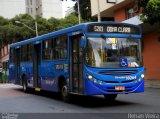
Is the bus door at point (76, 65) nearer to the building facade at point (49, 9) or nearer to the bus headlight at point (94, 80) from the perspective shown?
the bus headlight at point (94, 80)

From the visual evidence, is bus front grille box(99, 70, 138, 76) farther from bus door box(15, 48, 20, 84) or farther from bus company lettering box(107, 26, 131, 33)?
bus door box(15, 48, 20, 84)

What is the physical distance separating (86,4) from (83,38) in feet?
129

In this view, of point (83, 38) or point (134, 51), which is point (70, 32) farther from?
point (134, 51)

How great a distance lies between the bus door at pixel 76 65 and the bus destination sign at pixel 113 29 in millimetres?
724

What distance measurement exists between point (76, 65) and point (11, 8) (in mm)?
66321

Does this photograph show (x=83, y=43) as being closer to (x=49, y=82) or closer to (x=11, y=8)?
(x=49, y=82)

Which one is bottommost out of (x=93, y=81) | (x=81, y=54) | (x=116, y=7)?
(x=93, y=81)

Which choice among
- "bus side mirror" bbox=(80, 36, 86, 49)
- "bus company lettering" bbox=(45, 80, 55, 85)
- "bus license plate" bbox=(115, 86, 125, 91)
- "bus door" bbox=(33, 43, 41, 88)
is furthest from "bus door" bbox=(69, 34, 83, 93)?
"bus door" bbox=(33, 43, 41, 88)

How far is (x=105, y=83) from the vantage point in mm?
14102

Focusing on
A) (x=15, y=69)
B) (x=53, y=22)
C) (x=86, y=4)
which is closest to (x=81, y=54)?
(x=15, y=69)

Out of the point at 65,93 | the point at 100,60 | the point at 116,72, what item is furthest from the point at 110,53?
the point at 65,93

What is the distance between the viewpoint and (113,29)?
14750mm

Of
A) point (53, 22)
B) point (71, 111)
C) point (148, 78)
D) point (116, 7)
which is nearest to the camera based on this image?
point (71, 111)

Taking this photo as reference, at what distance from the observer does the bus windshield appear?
14.2 meters
